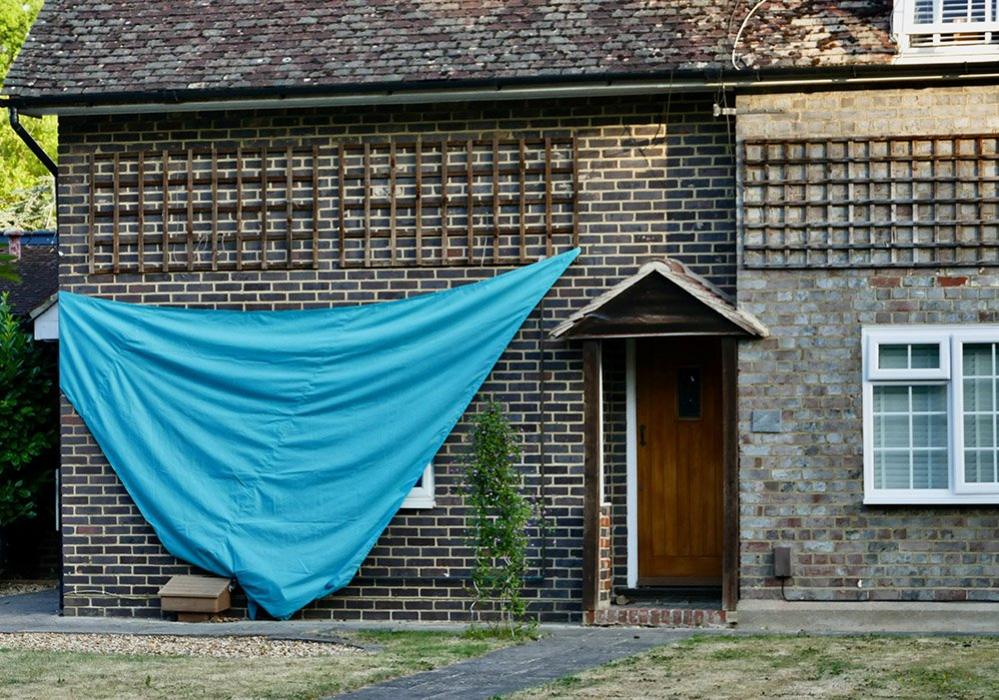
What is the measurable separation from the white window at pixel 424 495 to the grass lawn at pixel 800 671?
310 centimetres

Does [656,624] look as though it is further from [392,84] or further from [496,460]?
[392,84]

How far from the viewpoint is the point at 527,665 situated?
12914 mm

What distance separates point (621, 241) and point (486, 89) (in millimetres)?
1794

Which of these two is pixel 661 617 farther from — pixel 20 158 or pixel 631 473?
pixel 20 158

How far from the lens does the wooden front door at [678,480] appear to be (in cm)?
1688

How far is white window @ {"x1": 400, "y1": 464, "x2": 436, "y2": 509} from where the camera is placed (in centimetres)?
1642

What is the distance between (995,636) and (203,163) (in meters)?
8.17

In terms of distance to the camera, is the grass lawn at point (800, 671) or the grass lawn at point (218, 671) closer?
the grass lawn at point (800, 671)

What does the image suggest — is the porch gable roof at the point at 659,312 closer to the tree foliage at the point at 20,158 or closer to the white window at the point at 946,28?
the white window at the point at 946,28

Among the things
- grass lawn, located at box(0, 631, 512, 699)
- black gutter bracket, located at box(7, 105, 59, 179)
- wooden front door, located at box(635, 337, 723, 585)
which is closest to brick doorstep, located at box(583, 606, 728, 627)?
wooden front door, located at box(635, 337, 723, 585)

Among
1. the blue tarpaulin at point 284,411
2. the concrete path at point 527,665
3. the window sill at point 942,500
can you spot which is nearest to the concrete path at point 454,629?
the concrete path at point 527,665

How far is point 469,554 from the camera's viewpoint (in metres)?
16.3

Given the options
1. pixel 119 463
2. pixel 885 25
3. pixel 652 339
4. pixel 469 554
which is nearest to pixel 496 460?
pixel 469 554

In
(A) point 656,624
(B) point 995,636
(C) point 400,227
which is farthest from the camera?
(C) point 400,227
